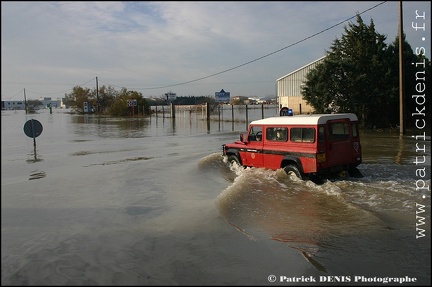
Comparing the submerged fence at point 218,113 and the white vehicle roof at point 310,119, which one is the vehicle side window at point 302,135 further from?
the submerged fence at point 218,113

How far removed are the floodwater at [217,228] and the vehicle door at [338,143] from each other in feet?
1.97

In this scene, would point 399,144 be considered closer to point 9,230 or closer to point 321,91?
point 321,91

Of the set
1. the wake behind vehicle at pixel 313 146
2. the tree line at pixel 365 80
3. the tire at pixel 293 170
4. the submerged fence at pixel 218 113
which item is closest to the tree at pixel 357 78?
the tree line at pixel 365 80

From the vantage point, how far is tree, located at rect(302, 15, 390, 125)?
2514 cm

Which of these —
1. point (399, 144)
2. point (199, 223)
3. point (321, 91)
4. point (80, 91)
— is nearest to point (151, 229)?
point (199, 223)

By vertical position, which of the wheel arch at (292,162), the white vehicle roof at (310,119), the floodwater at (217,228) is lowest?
the floodwater at (217,228)

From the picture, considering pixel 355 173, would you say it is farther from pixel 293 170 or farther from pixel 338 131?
pixel 293 170

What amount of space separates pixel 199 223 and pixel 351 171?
5275 millimetres

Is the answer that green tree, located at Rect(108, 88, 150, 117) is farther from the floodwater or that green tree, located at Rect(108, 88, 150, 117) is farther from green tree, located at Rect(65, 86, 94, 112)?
the floodwater

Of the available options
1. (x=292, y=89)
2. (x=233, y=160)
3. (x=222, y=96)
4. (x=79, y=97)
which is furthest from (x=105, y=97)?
(x=233, y=160)

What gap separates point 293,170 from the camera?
10047 millimetres

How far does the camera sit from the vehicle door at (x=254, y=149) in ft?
37.7

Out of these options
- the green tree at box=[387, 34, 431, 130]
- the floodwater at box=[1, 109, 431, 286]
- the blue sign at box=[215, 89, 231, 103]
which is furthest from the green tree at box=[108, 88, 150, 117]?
the floodwater at box=[1, 109, 431, 286]

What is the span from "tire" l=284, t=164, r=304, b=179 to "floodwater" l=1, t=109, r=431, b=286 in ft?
0.59
